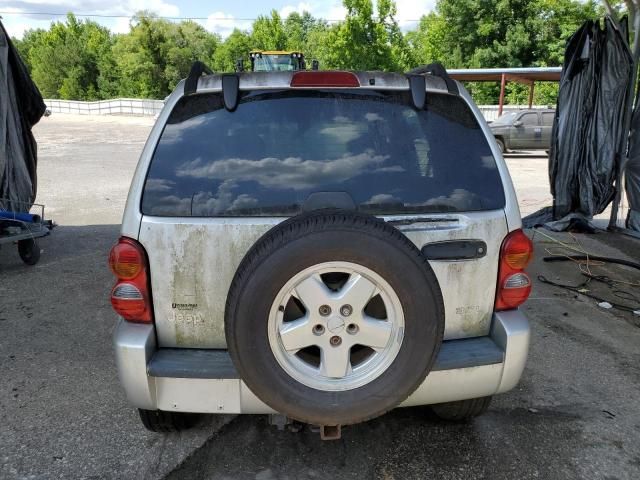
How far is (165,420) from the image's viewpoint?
2.71 m

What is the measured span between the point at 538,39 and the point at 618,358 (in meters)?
34.9

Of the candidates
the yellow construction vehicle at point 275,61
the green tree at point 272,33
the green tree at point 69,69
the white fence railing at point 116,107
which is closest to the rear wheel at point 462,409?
the yellow construction vehicle at point 275,61

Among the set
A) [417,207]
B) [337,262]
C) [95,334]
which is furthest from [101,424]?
[417,207]

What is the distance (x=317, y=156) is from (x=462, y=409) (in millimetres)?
1542

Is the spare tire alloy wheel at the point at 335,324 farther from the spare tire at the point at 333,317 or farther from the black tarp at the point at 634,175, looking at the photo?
the black tarp at the point at 634,175

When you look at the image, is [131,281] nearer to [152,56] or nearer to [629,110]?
[629,110]

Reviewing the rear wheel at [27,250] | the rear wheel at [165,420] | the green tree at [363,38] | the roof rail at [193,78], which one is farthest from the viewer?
the green tree at [363,38]

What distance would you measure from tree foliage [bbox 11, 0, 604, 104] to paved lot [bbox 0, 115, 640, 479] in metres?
24.7

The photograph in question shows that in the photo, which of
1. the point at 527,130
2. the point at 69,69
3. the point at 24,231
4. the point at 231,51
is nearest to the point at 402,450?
the point at 24,231

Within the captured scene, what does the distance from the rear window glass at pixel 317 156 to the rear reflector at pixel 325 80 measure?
0.14 ft

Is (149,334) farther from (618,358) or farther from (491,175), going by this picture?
(618,358)

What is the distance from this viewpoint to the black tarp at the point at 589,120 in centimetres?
723

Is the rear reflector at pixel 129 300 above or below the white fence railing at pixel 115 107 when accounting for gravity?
below

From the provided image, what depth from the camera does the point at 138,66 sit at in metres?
50.2
